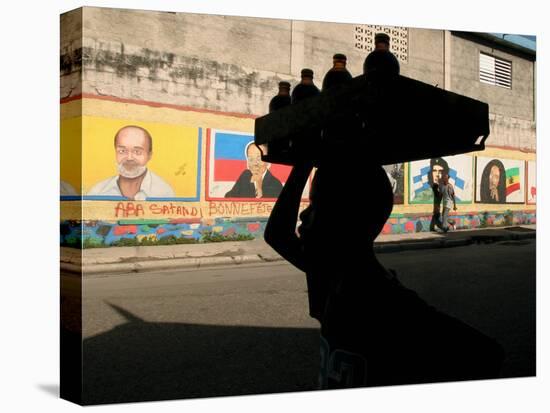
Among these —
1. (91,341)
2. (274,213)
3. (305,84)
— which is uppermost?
(305,84)

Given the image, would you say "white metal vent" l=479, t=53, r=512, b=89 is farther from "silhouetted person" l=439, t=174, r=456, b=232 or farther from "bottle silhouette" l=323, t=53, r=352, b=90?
"bottle silhouette" l=323, t=53, r=352, b=90

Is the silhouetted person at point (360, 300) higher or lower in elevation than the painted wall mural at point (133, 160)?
lower

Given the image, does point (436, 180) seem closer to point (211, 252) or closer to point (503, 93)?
point (503, 93)

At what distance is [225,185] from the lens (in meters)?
4.99

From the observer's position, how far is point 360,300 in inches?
148

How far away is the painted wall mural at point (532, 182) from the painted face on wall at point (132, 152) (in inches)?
143

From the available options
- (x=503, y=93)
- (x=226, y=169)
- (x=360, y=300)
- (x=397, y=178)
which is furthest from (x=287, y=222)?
(x=503, y=93)

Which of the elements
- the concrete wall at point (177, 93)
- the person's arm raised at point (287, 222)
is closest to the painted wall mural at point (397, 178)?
the concrete wall at point (177, 93)

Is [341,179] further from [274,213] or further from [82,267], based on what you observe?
[82,267]

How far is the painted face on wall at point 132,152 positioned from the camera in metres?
4.38

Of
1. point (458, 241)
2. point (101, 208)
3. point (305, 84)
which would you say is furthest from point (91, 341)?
point (458, 241)

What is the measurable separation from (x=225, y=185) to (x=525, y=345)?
10.1ft

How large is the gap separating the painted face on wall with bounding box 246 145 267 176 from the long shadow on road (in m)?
1.20

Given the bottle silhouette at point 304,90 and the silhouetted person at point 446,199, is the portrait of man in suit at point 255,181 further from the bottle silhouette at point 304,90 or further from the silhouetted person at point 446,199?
the silhouetted person at point 446,199
